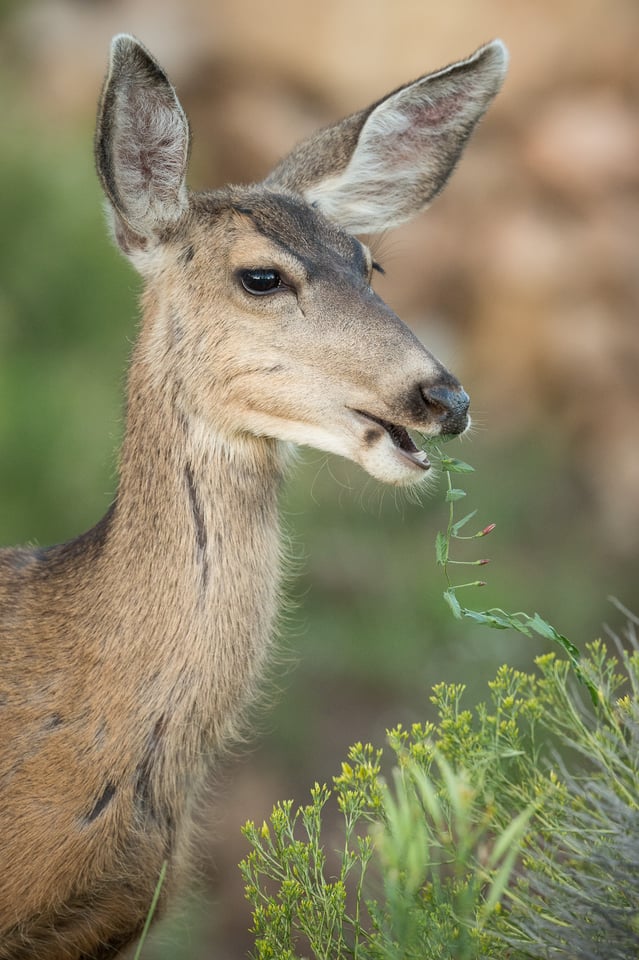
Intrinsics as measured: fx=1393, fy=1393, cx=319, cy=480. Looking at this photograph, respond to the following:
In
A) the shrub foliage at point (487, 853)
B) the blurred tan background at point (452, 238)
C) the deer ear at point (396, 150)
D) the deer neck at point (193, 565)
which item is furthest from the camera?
the blurred tan background at point (452, 238)

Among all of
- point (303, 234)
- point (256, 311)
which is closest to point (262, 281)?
point (256, 311)

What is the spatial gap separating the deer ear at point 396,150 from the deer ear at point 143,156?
0.53 metres

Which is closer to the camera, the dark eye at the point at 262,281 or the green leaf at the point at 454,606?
the green leaf at the point at 454,606

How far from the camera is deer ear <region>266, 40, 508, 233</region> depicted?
429cm

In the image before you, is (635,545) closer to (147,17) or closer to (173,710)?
(147,17)

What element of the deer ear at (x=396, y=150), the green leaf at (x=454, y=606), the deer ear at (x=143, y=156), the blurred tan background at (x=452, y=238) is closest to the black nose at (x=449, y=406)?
the green leaf at (x=454, y=606)

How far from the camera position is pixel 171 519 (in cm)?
361

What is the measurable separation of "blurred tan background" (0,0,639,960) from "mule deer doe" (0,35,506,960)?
4.74 m

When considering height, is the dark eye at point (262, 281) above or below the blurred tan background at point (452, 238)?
below

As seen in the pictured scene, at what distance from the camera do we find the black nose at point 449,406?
330cm

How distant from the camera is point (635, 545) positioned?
10.5 metres

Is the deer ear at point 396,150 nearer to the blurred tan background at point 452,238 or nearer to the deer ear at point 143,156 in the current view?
the deer ear at point 143,156

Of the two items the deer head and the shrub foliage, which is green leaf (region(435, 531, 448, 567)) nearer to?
the shrub foliage

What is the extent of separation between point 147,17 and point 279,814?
10.0m
